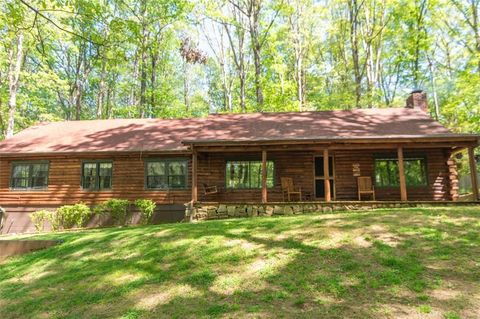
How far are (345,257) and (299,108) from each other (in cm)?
1922

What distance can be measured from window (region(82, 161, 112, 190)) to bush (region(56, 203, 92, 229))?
1228mm

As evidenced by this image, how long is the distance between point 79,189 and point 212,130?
6.08 m

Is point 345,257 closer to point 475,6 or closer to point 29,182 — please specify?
point 29,182

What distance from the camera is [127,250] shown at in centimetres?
774

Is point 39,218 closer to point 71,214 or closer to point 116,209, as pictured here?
point 71,214

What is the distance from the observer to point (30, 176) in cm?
1465

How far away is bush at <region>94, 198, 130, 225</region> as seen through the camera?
43.5ft

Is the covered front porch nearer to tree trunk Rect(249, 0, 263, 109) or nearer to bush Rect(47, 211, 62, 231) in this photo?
bush Rect(47, 211, 62, 231)

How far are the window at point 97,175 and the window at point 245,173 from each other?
16.3 ft

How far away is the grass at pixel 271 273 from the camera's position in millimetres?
4566

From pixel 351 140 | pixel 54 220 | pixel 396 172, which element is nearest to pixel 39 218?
pixel 54 220

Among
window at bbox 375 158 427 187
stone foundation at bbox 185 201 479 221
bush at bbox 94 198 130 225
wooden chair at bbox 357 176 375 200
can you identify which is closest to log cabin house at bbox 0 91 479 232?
window at bbox 375 158 427 187

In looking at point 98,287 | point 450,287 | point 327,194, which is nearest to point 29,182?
point 98,287

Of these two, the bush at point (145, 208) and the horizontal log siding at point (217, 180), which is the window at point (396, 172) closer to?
the horizontal log siding at point (217, 180)
